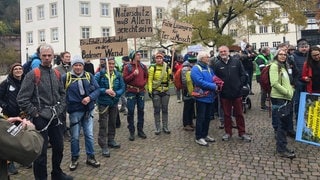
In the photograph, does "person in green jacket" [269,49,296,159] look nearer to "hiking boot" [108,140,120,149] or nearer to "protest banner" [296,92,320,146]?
"protest banner" [296,92,320,146]

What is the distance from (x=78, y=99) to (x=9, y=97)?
119cm

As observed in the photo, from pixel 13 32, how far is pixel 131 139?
2885 inches

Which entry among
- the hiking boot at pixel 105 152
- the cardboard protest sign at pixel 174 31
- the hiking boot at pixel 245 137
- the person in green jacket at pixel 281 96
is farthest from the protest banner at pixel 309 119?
the cardboard protest sign at pixel 174 31

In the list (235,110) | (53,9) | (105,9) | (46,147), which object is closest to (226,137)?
(235,110)

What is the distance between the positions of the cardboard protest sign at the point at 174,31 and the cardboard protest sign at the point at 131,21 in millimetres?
987

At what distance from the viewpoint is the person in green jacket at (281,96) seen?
21.0 ft

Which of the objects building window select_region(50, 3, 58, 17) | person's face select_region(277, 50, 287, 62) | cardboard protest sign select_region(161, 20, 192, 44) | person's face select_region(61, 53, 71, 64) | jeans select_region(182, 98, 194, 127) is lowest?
jeans select_region(182, 98, 194, 127)

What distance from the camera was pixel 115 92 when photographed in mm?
7082

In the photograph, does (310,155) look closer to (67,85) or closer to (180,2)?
(67,85)

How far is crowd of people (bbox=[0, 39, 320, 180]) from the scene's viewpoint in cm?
525

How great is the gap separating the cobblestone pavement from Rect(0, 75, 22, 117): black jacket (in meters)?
1.01

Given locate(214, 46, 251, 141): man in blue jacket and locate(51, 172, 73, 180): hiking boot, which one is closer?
locate(51, 172, 73, 180): hiking boot

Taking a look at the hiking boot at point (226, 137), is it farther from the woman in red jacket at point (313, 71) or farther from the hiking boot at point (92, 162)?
the hiking boot at point (92, 162)

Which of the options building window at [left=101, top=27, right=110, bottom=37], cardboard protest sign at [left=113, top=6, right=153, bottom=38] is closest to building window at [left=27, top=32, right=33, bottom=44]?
building window at [left=101, top=27, right=110, bottom=37]
